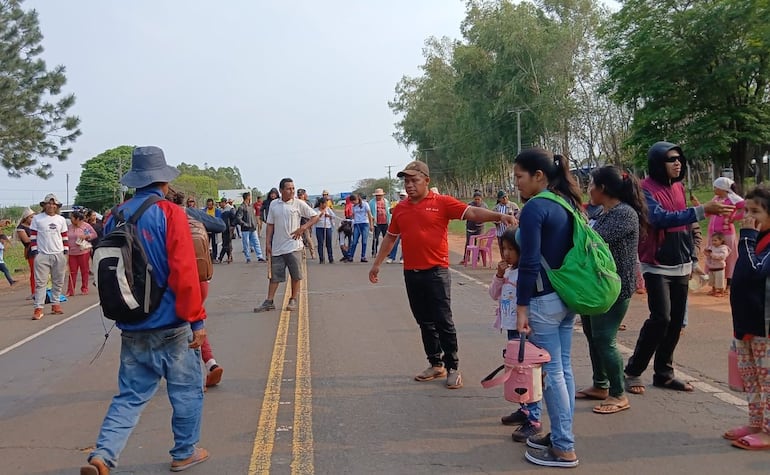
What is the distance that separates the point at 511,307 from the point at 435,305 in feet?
3.49

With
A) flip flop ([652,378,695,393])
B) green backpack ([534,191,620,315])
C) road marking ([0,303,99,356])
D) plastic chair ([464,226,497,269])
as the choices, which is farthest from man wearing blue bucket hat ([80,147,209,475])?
plastic chair ([464,226,497,269])

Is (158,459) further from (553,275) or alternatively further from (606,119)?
(606,119)

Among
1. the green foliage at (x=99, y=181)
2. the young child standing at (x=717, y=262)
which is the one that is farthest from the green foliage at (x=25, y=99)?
the green foliage at (x=99, y=181)

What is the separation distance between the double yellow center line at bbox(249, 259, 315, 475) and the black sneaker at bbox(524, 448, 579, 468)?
1.40 m

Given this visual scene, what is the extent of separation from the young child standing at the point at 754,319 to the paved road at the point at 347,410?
0.22m

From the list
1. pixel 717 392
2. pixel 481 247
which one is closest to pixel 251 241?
pixel 481 247

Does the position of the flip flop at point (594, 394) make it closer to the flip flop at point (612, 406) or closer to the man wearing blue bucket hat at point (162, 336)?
the flip flop at point (612, 406)

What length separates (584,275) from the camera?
4.47 meters

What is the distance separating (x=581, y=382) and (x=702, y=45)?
24953 mm

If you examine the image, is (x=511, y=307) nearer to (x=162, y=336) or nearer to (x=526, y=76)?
(x=162, y=336)

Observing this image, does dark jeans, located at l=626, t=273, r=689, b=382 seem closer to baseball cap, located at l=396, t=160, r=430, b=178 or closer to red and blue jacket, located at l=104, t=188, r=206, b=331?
baseball cap, located at l=396, t=160, r=430, b=178

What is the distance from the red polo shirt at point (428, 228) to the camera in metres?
6.42

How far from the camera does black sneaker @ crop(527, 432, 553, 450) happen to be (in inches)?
187

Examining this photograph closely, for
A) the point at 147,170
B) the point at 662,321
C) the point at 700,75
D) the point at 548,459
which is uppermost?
the point at 700,75
